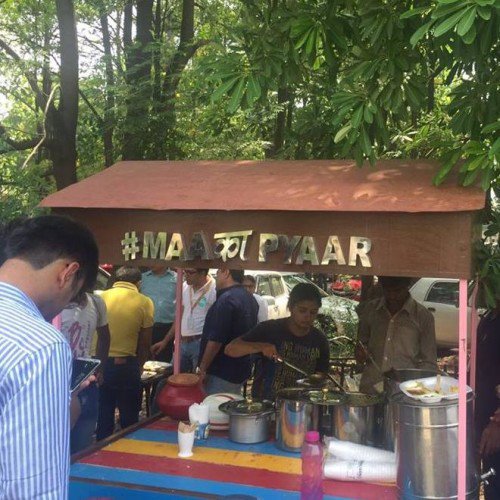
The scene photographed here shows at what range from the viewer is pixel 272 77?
3.92 m

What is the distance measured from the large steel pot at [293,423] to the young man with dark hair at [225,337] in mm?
1445

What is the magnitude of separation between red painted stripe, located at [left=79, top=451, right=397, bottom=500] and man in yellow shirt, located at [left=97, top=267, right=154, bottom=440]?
2.13m

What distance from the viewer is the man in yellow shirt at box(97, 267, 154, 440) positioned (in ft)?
18.8

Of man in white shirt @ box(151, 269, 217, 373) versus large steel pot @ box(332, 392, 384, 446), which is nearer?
large steel pot @ box(332, 392, 384, 446)

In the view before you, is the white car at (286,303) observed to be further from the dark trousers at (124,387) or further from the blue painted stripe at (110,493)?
the blue painted stripe at (110,493)

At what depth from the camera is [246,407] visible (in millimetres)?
3871

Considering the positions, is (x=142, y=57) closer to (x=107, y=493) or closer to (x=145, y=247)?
(x=145, y=247)

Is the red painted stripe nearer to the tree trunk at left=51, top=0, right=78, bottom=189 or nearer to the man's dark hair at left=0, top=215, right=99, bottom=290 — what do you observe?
the man's dark hair at left=0, top=215, right=99, bottom=290

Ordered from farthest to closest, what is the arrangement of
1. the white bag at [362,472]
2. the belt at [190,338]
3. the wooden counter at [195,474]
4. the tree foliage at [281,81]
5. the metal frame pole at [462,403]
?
the belt at [190,338], the tree foliage at [281,81], the white bag at [362,472], the wooden counter at [195,474], the metal frame pole at [462,403]

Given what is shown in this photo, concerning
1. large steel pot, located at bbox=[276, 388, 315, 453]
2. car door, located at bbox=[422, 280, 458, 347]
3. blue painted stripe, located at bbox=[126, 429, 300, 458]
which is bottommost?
car door, located at bbox=[422, 280, 458, 347]

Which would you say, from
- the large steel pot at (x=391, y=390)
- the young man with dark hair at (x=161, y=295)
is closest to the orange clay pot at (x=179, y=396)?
the large steel pot at (x=391, y=390)

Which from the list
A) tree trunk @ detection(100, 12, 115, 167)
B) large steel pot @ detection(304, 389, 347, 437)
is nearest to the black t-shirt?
large steel pot @ detection(304, 389, 347, 437)

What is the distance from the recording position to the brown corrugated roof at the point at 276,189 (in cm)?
304

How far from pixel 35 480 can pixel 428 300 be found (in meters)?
11.5
